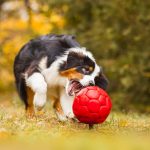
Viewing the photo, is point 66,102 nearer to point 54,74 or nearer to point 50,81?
point 50,81

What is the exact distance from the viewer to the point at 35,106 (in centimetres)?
898

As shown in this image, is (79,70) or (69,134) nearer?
(69,134)

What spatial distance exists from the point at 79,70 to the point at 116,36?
1011cm

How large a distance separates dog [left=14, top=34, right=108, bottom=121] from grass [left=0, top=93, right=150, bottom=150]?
1.18 feet

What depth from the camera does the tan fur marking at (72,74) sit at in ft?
27.9

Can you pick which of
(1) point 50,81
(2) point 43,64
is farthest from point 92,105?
(2) point 43,64

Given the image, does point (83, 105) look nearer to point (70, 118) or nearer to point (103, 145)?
point (70, 118)

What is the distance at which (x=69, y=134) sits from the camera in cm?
720

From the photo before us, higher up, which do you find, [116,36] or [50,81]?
[116,36]

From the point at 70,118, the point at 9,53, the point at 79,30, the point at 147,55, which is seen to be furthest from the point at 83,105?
the point at 9,53

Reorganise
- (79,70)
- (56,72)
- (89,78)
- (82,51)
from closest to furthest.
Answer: (89,78)
(79,70)
(82,51)
(56,72)

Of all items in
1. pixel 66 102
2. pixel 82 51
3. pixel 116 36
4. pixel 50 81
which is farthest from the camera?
pixel 116 36

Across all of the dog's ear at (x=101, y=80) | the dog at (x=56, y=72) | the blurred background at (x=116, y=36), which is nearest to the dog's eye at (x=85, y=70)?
the dog at (x=56, y=72)

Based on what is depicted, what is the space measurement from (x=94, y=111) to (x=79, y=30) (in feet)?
42.3
